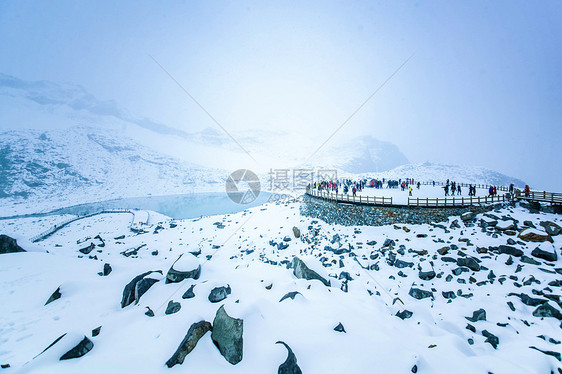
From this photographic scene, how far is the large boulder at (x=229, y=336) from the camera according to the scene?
5.77 m

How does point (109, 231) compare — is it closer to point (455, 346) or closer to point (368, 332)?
point (368, 332)

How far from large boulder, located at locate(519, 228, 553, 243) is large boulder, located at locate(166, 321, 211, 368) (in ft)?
67.9

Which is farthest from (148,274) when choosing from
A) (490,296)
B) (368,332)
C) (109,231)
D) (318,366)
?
(109,231)

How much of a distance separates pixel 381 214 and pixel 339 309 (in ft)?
43.2

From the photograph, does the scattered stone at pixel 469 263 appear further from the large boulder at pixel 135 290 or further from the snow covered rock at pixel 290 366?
the large boulder at pixel 135 290

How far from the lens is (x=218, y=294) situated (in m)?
8.47

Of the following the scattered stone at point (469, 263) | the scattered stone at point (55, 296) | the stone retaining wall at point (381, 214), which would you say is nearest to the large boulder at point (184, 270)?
the scattered stone at point (55, 296)

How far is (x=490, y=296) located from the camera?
10852mm

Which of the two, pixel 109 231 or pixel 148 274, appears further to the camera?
pixel 109 231

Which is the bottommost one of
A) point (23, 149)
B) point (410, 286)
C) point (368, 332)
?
point (410, 286)

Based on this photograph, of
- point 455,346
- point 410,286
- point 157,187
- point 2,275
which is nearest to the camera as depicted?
point 455,346

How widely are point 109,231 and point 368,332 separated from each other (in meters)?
39.5

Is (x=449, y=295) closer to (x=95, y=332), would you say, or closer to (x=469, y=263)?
(x=469, y=263)

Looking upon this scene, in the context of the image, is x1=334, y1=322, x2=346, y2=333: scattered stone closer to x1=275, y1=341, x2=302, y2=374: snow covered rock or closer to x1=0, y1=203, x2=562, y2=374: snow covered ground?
x1=0, y1=203, x2=562, y2=374: snow covered ground
